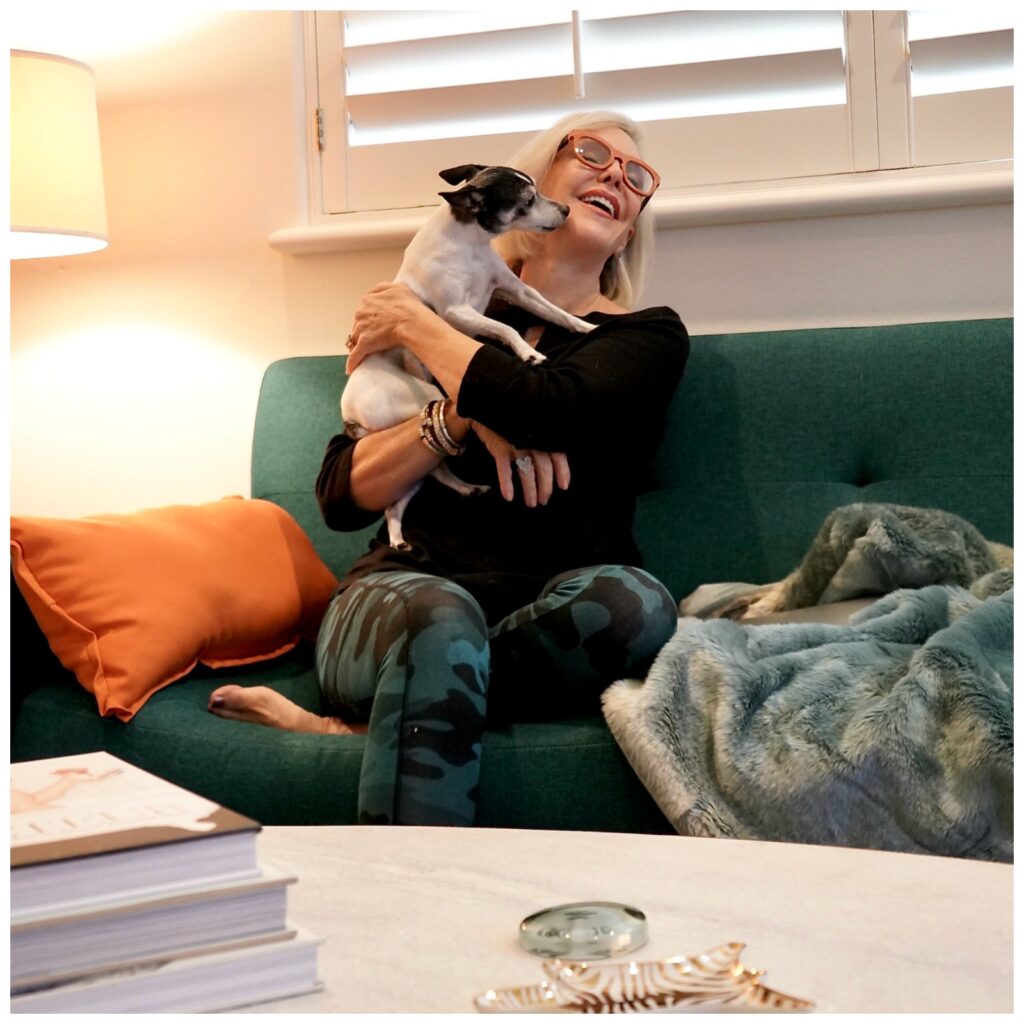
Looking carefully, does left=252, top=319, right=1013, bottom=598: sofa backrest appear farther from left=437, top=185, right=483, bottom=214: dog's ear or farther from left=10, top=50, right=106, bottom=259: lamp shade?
left=10, top=50, right=106, bottom=259: lamp shade

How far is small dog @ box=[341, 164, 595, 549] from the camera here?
1900 millimetres

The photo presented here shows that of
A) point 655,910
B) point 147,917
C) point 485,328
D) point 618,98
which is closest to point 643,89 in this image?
point 618,98

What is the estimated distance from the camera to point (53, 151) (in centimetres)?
229

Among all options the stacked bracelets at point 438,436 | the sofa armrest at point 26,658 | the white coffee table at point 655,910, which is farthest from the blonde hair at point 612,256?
the white coffee table at point 655,910

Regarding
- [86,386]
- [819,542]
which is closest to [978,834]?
[819,542]

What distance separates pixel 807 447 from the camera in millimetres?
2092

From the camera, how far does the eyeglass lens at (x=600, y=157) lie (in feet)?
6.70

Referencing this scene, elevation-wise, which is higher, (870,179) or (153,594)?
(870,179)

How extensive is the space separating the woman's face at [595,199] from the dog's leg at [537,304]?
0.47 ft

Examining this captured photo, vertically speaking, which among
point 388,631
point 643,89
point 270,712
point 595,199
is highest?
point 643,89

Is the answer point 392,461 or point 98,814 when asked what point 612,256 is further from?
point 98,814

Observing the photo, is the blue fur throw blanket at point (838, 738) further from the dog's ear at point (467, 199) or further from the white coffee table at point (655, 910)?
the dog's ear at point (467, 199)

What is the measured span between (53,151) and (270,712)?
121cm

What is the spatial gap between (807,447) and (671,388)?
1.03 ft
